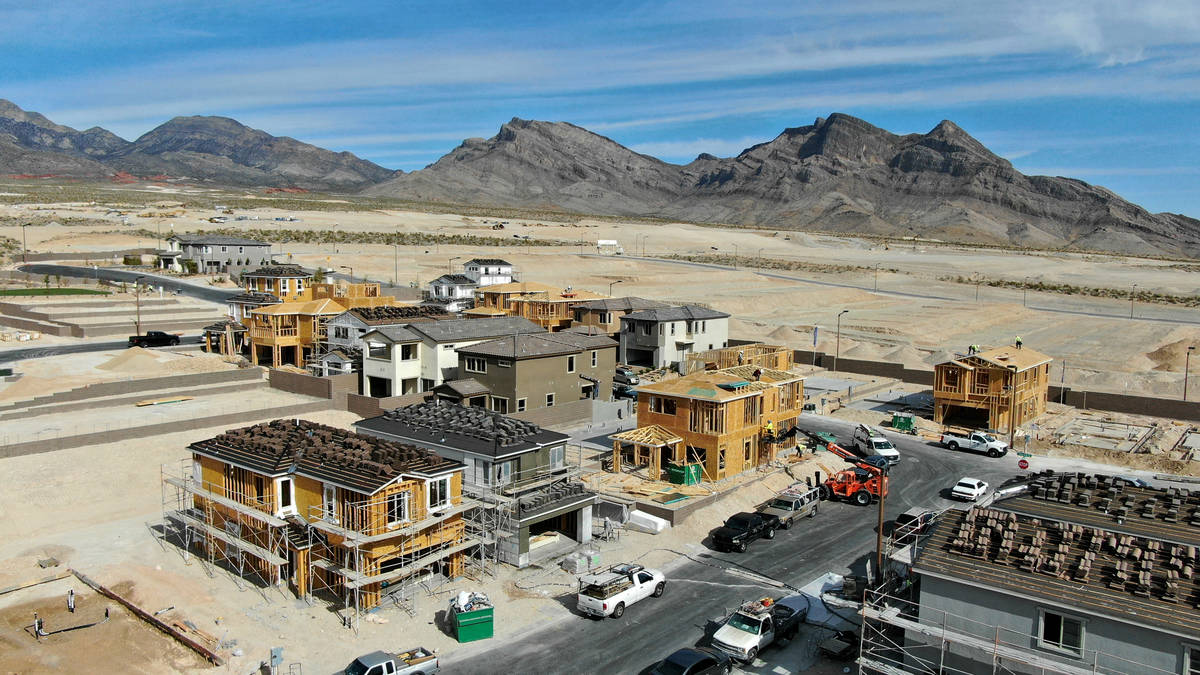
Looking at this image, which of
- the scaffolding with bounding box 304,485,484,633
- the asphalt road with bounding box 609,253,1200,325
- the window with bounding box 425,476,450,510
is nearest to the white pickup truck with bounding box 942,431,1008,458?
the scaffolding with bounding box 304,485,484,633

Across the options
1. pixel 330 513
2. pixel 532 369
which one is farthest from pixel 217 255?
pixel 330 513

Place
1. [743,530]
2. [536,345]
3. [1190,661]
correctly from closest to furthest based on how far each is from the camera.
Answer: [1190,661] → [743,530] → [536,345]

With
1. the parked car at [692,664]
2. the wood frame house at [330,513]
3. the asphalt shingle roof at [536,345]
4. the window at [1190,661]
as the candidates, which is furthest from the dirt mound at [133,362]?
the window at [1190,661]

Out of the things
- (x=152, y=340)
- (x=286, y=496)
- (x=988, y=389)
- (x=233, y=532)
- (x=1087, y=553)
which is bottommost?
(x=233, y=532)

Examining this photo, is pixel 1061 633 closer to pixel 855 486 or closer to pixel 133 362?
pixel 855 486

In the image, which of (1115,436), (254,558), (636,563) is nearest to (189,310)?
(254,558)

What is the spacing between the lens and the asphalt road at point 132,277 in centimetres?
8918

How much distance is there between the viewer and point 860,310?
104m

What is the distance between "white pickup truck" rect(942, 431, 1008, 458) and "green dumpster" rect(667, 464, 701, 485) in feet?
55.1

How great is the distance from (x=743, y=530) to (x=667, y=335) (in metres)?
32.2

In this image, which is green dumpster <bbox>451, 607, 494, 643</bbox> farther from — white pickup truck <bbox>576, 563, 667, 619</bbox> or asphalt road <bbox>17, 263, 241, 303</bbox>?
asphalt road <bbox>17, 263, 241, 303</bbox>

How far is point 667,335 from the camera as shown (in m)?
62.2

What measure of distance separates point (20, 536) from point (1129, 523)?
116ft

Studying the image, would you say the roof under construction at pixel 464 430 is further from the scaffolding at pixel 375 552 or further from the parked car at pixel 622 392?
the parked car at pixel 622 392
